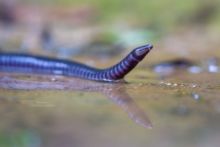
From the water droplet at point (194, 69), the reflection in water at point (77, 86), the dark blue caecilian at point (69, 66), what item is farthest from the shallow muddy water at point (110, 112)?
the water droplet at point (194, 69)

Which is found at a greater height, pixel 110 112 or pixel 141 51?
pixel 141 51

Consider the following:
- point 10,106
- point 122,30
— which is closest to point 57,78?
point 10,106

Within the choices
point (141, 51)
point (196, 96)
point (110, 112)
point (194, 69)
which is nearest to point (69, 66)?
point (141, 51)

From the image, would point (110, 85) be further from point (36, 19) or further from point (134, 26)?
point (36, 19)

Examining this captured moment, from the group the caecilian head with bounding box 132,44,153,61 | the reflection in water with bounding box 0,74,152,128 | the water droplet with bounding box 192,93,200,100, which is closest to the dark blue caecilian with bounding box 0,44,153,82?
the caecilian head with bounding box 132,44,153,61

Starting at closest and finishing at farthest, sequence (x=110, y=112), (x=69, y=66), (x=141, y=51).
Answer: (x=110, y=112)
(x=141, y=51)
(x=69, y=66)

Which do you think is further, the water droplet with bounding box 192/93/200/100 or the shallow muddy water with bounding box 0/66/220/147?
the water droplet with bounding box 192/93/200/100

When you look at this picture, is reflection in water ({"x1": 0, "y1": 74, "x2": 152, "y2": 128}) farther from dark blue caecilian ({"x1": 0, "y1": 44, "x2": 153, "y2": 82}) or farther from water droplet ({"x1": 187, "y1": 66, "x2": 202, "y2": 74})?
water droplet ({"x1": 187, "y1": 66, "x2": 202, "y2": 74})

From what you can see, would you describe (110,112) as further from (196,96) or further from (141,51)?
(141,51)
